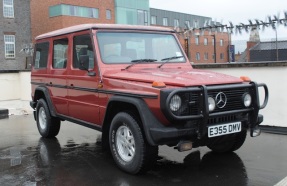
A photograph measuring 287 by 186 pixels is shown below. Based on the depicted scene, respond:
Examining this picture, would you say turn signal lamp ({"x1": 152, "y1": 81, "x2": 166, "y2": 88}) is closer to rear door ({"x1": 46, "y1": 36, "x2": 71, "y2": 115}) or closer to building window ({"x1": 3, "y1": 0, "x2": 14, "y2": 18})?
rear door ({"x1": 46, "y1": 36, "x2": 71, "y2": 115})

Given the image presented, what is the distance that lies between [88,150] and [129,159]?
1741mm

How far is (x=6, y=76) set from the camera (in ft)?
→ 45.0

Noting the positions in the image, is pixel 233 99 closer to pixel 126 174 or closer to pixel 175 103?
pixel 175 103

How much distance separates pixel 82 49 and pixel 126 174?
2210 millimetres

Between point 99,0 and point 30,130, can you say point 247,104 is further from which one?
point 99,0

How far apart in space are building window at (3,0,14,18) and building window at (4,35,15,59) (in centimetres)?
202

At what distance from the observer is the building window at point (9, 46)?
35.8m

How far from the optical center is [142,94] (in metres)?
4.91

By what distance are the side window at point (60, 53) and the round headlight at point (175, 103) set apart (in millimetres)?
2873

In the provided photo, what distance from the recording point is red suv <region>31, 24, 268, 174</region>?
4773mm

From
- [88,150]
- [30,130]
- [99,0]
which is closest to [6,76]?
[30,130]

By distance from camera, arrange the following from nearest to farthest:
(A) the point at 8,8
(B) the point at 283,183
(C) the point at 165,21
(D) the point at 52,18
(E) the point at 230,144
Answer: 1. (B) the point at 283,183
2. (E) the point at 230,144
3. (A) the point at 8,8
4. (D) the point at 52,18
5. (C) the point at 165,21

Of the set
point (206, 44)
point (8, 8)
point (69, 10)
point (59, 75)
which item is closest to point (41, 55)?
point (59, 75)

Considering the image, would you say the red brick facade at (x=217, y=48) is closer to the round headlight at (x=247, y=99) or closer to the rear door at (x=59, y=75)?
the rear door at (x=59, y=75)
